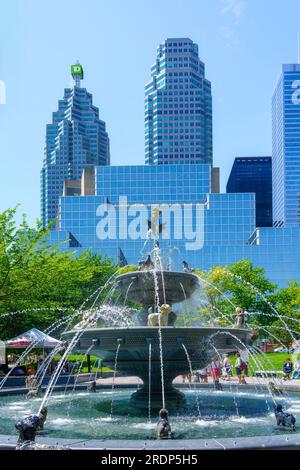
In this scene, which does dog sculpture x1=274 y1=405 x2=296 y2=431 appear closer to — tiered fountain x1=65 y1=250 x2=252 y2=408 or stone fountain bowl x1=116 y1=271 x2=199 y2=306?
tiered fountain x1=65 y1=250 x2=252 y2=408

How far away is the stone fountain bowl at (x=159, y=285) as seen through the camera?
53.1 feet

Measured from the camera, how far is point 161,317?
15.2 metres

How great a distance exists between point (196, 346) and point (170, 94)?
18439 cm

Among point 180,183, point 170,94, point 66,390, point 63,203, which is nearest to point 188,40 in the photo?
point 170,94

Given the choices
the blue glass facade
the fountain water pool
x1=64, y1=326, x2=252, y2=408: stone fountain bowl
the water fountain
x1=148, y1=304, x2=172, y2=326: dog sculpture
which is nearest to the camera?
the fountain water pool

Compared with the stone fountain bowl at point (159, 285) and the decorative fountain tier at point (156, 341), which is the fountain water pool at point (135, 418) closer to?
the decorative fountain tier at point (156, 341)

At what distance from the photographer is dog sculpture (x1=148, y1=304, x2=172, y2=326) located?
15069mm

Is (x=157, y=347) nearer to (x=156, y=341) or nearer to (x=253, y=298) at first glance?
(x=156, y=341)

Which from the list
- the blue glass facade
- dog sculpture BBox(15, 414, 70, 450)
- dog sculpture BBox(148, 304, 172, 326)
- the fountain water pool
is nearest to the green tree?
the fountain water pool

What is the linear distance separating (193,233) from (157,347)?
106 meters

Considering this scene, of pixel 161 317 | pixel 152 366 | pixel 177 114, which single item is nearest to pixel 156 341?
pixel 161 317

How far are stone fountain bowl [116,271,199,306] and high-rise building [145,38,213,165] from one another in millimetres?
174654

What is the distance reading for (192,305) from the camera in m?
19.7

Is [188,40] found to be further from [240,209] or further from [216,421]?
[216,421]
